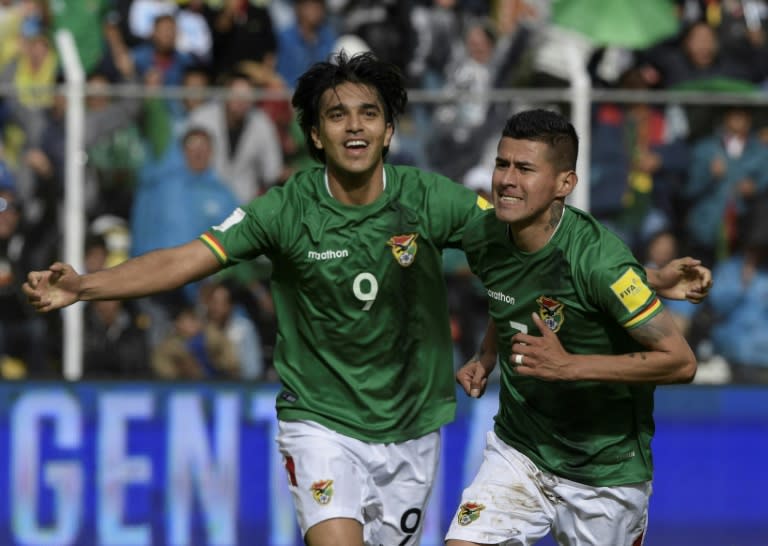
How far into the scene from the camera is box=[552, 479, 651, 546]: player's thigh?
222 inches

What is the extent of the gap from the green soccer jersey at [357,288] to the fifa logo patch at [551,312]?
0.78 metres

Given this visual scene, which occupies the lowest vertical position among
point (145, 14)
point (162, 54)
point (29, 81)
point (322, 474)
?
point (322, 474)

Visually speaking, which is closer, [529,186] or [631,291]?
[631,291]

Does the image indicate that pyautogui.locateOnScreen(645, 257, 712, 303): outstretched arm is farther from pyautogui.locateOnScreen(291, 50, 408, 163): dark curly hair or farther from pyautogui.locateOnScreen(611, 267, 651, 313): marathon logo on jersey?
pyautogui.locateOnScreen(291, 50, 408, 163): dark curly hair

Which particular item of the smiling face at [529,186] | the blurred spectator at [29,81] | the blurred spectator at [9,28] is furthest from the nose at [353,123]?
the blurred spectator at [9,28]

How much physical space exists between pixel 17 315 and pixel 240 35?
2.83 meters

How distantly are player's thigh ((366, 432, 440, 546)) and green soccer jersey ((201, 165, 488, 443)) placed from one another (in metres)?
0.08

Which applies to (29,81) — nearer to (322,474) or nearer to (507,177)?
(322,474)

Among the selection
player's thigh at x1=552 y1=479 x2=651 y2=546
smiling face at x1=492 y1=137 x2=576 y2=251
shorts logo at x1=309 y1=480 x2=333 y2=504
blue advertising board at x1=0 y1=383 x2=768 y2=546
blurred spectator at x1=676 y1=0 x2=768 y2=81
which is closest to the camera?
smiling face at x1=492 y1=137 x2=576 y2=251

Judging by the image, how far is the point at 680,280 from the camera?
19.6 ft

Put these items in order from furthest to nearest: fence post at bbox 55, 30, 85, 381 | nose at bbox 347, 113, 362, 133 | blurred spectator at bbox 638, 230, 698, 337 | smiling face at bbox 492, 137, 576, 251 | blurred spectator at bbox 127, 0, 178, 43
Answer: blurred spectator at bbox 127, 0, 178, 43, blurred spectator at bbox 638, 230, 698, 337, fence post at bbox 55, 30, 85, 381, nose at bbox 347, 113, 362, 133, smiling face at bbox 492, 137, 576, 251

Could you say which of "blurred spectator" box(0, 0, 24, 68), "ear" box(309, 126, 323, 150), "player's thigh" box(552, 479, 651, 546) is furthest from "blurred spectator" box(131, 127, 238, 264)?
"player's thigh" box(552, 479, 651, 546)

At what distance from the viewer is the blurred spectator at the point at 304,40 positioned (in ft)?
34.2

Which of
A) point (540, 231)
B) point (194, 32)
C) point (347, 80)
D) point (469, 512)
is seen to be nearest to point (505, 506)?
point (469, 512)
